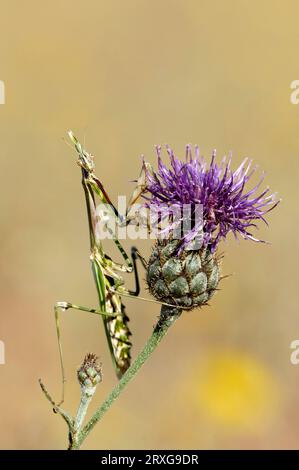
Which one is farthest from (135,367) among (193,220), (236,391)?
(236,391)

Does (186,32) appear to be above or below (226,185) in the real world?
above

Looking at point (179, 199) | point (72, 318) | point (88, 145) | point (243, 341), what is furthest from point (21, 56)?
point (179, 199)

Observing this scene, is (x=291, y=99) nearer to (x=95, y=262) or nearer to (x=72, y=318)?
(x=72, y=318)

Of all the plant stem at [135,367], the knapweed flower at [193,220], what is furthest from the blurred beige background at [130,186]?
the knapweed flower at [193,220]

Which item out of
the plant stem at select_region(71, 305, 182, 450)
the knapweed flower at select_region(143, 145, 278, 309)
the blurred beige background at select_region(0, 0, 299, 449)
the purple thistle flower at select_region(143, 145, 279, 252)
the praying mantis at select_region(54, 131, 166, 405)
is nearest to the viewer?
the plant stem at select_region(71, 305, 182, 450)

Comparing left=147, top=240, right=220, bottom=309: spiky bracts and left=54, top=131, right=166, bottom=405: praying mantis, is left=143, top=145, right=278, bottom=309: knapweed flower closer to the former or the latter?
left=147, top=240, right=220, bottom=309: spiky bracts

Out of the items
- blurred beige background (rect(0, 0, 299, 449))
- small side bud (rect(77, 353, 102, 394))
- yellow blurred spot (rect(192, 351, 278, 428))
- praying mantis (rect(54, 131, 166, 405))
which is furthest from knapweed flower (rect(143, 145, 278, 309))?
yellow blurred spot (rect(192, 351, 278, 428))

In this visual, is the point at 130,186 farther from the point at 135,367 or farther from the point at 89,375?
the point at 135,367

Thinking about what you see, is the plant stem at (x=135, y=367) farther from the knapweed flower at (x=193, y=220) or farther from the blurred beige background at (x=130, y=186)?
the blurred beige background at (x=130, y=186)
